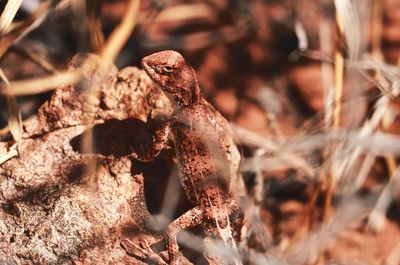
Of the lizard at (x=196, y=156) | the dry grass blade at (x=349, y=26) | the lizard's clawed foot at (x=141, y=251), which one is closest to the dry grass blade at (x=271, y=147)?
the dry grass blade at (x=349, y=26)

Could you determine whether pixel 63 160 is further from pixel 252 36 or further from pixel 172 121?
pixel 252 36

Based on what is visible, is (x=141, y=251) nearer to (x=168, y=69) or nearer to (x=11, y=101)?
(x=168, y=69)

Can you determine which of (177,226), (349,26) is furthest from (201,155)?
(349,26)

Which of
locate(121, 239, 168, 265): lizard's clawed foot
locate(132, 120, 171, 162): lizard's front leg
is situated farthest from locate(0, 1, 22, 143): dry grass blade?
locate(121, 239, 168, 265): lizard's clawed foot

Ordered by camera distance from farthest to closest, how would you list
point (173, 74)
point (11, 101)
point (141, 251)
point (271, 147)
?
point (271, 147)
point (11, 101)
point (173, 74)
point (141, 251)

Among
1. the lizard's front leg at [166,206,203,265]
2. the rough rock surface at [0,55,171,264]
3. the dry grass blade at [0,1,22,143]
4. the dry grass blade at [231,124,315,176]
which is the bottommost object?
the dry grass blade at [231,124,315,176]

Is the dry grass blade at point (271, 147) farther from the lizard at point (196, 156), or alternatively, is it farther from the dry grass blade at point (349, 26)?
the lizard at point (196, 156)

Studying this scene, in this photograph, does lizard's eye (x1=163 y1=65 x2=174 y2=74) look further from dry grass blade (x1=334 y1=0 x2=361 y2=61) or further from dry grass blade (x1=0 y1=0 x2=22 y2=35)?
dry grass blade (x1=334 y1=0 x2=361 y2=61)
